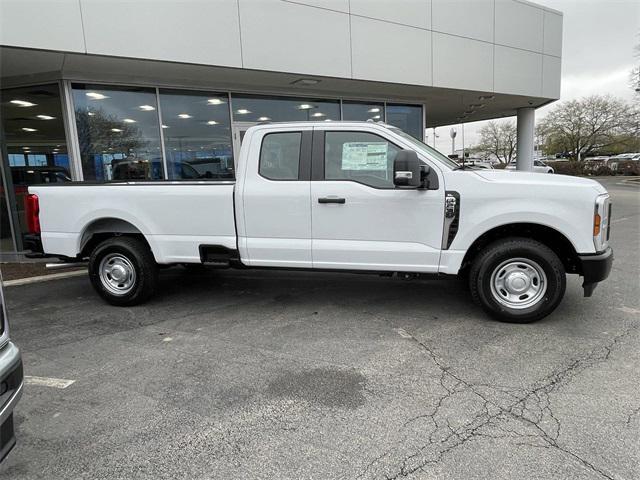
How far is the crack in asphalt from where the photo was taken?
2557mm

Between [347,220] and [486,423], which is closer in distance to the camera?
[486,423]

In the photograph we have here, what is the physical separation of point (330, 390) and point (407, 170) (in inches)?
84.7

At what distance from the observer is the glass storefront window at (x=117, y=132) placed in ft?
29.9

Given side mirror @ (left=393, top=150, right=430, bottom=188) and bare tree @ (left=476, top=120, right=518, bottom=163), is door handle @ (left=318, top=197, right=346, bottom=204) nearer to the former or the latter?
side mirror @ (left=393, top=150, right=430, bottom=188)

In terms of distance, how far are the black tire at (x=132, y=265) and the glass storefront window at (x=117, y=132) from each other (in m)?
4.60

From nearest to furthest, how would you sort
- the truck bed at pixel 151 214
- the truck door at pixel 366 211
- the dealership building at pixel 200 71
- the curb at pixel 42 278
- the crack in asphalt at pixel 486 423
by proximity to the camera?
the crack in asphalt at pixel 486 423
the truck door at pixel 366 211
the truck bed at pixel 151 214
the curb at pixel 42 278
the dealership building at pixel 200 71

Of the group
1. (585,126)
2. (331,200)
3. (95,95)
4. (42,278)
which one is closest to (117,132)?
(95,95)

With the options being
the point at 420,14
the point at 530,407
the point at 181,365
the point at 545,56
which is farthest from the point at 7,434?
the point at 545,56

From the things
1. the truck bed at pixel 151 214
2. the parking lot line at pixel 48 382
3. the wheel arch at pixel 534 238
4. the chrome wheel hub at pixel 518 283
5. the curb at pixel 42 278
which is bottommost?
the parking lot line at pixel 48 382

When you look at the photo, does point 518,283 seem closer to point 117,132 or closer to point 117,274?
point 117,274

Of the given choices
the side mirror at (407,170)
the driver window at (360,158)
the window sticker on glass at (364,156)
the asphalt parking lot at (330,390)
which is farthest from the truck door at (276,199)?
the side mirror at (407,170)

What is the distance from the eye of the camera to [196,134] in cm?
1023

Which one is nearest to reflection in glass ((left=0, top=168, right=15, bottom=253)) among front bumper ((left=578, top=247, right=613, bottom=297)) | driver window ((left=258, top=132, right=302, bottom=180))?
driver window ((left=258, top=132, right=302, bottom=180))

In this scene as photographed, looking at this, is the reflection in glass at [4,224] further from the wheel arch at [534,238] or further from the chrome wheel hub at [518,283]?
the chrome wheel hub at [518,283]
